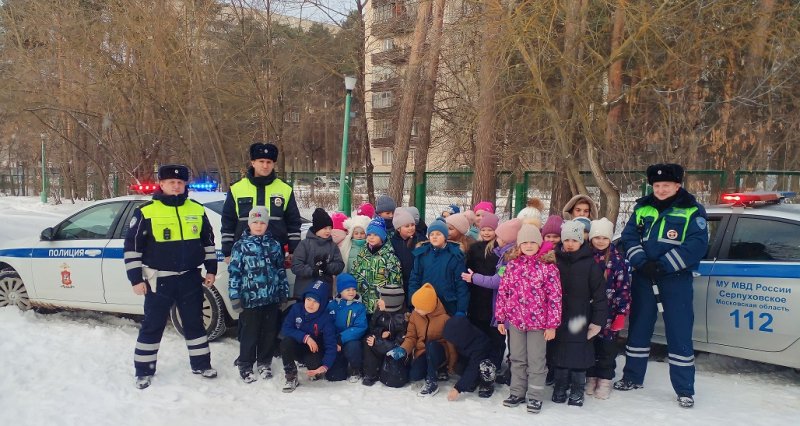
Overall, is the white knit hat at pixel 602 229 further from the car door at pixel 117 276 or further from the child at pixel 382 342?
the car door at pixel 117 276

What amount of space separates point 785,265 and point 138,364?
5235 mm

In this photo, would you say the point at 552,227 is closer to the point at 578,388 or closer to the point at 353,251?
the point at 578,388

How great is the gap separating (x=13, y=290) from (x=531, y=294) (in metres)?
5.92

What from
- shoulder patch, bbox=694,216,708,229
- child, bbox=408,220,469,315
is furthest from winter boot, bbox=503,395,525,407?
shoulder patch, bbox=694,216,708,229

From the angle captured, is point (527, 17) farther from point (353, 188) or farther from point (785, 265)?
point (353, 188)

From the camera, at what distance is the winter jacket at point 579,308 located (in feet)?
13.0

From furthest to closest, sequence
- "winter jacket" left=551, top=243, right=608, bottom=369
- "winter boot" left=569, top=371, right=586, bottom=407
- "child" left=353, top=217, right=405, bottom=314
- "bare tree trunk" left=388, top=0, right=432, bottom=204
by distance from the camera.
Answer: "bare tree trunk" left=388, top=0, right=432, bottom=204, "child" left=353, top=217, right=405, bottom=314, "winter boot" left=569, top=371, right=586, bottom=407, "winter jacket" left=551, top=243, right=608, bottom=369

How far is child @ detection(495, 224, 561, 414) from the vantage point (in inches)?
153

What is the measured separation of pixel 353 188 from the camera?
52.2 ft

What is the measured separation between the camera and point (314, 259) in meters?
4.82

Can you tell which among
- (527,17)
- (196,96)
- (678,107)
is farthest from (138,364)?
(196,96)

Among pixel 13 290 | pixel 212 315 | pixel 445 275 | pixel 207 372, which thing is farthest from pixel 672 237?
pixel 13 290

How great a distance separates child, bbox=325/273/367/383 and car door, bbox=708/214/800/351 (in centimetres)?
296

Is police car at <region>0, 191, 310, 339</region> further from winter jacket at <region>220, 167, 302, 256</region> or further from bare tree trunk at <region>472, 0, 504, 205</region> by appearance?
bare tree trunk at <region>472, 0, 504, 205</region>
